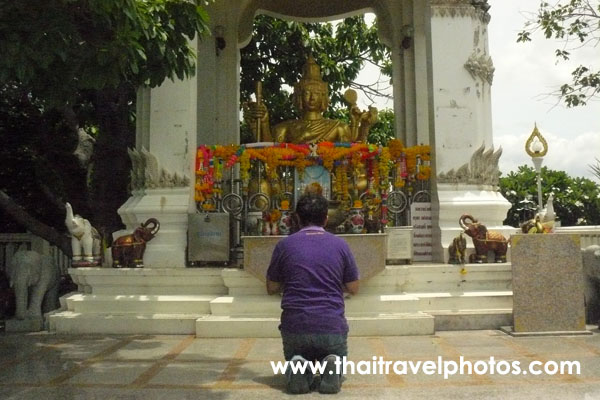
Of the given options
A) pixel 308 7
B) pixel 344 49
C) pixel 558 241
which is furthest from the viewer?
pixel 344 49

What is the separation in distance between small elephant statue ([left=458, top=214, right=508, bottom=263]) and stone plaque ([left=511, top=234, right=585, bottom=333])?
98cm

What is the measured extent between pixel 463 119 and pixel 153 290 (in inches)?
166

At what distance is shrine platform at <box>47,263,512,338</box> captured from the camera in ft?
19.9

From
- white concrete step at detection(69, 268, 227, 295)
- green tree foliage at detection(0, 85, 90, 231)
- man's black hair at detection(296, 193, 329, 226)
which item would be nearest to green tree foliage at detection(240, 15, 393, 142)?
green tree foliage at detection(0, 85, 90, 231)

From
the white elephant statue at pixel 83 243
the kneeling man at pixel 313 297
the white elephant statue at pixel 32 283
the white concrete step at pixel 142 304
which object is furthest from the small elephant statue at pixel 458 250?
the white elephant statue at pixel 32 283

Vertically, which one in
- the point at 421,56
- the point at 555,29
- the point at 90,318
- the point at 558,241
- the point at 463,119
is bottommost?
the point at 90,318

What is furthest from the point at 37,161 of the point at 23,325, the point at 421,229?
the point at 421,229

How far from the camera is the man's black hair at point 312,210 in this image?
166 inches

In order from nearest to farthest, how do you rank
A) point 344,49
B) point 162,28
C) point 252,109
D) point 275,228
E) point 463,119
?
point 162,28, point 275,228, point 463,119, point 252,109, point 344,49

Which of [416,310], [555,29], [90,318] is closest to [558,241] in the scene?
[416,310]

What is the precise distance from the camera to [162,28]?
4988 millimetres

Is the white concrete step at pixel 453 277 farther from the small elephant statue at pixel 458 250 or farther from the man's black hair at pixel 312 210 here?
the man's black hair at pixel 312 210

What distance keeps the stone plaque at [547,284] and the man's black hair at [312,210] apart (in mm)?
2491

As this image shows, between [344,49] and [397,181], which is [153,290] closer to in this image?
[397,181]
